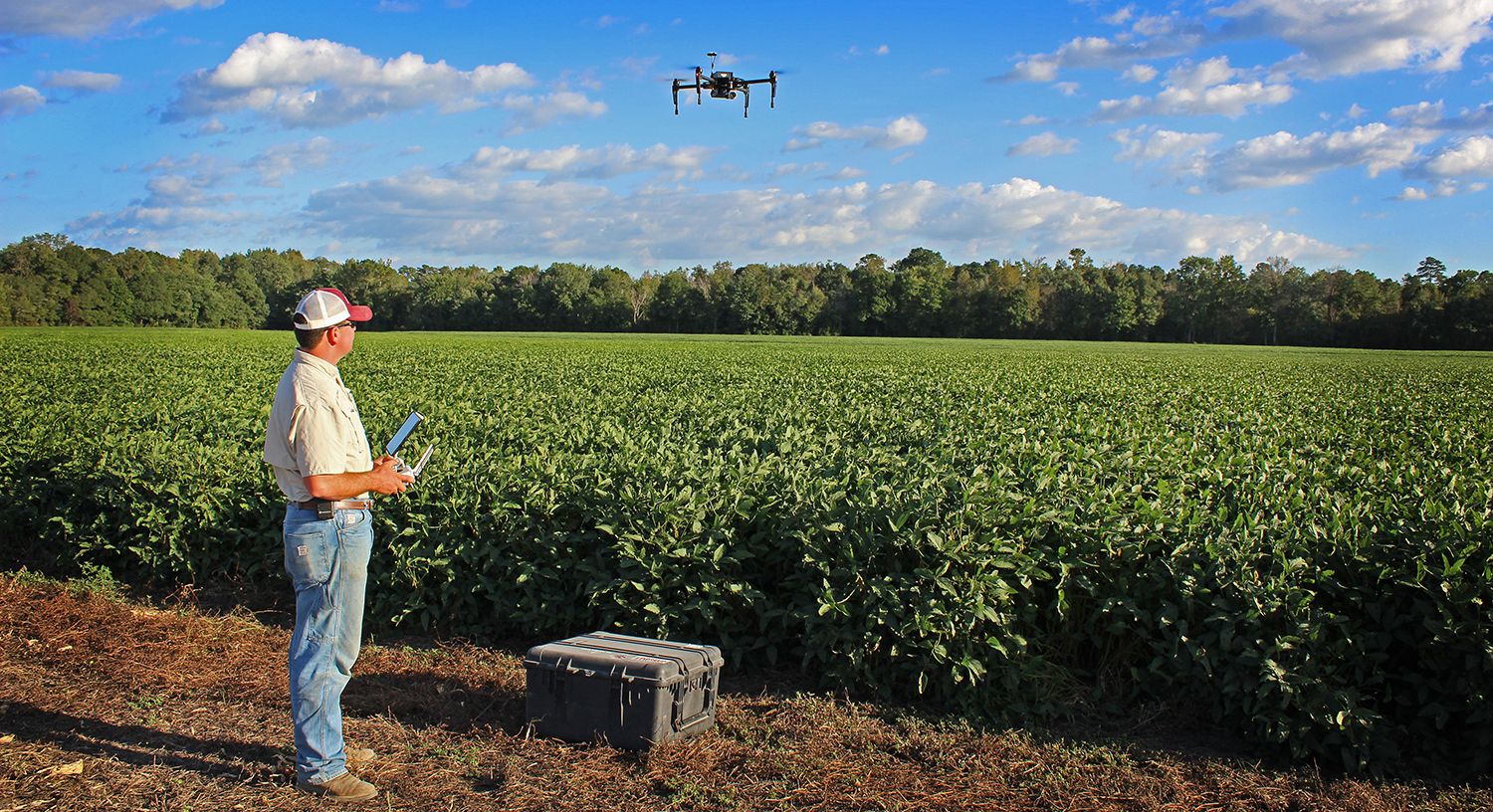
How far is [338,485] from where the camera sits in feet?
14.3

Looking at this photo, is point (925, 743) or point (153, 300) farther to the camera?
point (153, 300)

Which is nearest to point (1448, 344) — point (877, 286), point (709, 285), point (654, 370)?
point (877, 286)

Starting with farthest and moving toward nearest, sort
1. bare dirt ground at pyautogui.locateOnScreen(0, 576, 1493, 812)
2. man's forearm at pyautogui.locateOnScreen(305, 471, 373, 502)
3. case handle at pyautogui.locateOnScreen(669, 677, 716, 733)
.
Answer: case handle at pyautogui.locateOnScreen(669, 677, 716, 733)
bare dirt ground at pyautogui.locateOnScreen(0, 576, 1493, 812)
man's forearm at pyautogui.locateOnScreen(305, 471, 373, 502)

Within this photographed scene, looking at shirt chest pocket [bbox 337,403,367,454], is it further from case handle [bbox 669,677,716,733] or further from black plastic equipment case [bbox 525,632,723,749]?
case handle [bbox 669,677,716,733]

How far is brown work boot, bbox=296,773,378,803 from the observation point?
457 cm

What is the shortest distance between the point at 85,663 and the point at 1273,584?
7.19 meters

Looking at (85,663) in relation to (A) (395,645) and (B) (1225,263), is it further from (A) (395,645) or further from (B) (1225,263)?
(B) (1225,263)

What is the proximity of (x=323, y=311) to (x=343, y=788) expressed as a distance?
2152mm

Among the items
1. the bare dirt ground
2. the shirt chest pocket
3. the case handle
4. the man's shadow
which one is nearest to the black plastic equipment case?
the case handle

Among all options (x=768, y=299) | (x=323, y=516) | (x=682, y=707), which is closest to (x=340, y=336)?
(x=323, y=516)

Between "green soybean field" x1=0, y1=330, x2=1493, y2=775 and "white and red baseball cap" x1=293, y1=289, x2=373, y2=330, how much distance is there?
2.46m

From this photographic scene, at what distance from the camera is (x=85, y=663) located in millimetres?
6523

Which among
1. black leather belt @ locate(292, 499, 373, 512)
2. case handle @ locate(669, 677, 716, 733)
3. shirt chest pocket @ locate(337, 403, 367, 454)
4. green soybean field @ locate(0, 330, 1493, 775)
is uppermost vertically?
shirt chest pocket @ locate(337, 403, 367, 454)

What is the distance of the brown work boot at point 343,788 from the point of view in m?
4.57
